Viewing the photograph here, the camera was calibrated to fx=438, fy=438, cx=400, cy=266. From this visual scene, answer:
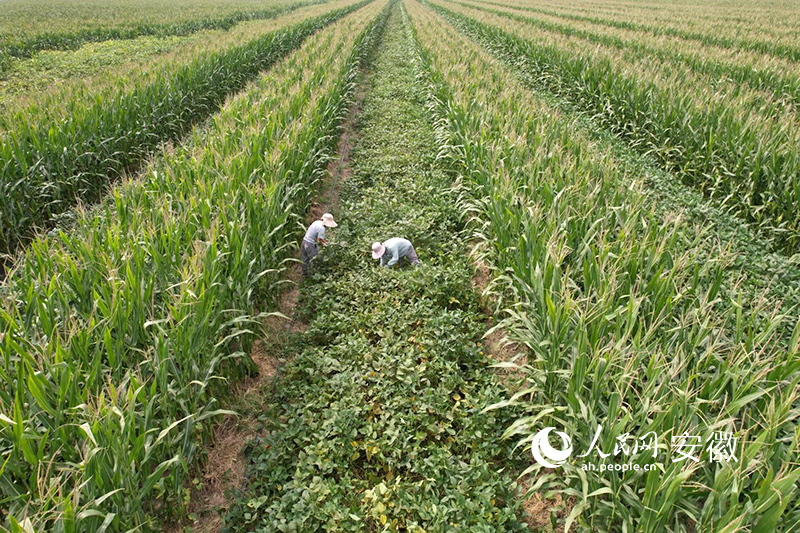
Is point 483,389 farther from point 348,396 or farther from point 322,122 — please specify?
point 322,122

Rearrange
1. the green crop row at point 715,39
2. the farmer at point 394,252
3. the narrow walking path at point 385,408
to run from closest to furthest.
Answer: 1. the narrow walking path at point 385,408
2. the farmer at point 394,252
3. the green crop row at point 715,39

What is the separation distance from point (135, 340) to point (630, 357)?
3.58 meters

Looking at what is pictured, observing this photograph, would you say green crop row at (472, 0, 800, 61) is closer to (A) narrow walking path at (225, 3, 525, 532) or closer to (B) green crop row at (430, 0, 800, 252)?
(B) green crop row at (430, 0, 800, 252)

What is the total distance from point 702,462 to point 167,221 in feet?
14.1

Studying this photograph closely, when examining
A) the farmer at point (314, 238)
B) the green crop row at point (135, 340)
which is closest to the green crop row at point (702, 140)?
the farmer at point (314, 238)

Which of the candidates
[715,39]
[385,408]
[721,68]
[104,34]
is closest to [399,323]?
[385,408]

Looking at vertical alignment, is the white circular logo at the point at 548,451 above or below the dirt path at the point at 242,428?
above

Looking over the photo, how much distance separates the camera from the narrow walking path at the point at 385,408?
292 cm

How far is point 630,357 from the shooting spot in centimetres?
316

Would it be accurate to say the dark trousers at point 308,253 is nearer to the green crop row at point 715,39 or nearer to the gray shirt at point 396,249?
the gray shirt at point 396,249

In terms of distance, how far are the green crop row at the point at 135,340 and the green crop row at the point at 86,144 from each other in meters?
1.74

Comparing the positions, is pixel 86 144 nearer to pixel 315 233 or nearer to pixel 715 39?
pixel 315 233

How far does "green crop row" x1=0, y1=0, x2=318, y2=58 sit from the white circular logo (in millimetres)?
23380

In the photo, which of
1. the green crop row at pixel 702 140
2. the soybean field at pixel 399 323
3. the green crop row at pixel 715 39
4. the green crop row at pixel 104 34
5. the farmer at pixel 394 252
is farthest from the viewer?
the green crop row at pixel 104 34
